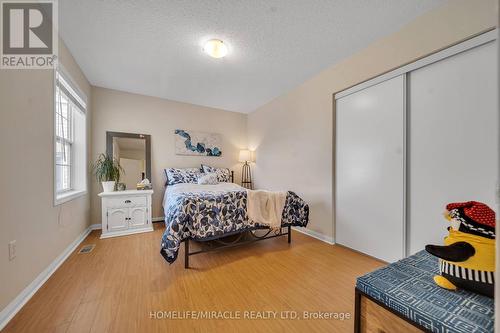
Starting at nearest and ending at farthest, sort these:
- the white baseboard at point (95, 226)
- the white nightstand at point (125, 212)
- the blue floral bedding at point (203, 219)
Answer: the blue floral bedding at point (203, 219) < the white nightstand at point (125, 212) < the white baseboard at point (95, 226)

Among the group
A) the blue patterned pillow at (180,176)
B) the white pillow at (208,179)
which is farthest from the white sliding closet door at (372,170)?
the blue patterned pillow at (180,176)

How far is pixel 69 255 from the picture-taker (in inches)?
84.9

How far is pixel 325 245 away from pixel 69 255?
123 inches

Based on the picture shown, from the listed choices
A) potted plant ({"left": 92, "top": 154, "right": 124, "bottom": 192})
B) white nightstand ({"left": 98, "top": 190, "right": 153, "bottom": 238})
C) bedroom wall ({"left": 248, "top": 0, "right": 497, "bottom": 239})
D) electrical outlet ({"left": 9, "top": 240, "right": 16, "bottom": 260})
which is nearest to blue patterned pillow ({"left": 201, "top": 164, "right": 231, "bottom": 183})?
bedroom wall ({"left": 248, "top": 0, "right": 497, "bottom": 239})

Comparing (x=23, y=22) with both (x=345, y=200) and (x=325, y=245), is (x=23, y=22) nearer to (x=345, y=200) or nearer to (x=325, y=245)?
(x=345, y=200)

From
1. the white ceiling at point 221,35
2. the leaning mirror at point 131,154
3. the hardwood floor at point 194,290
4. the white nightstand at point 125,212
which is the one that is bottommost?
the hardwood floor at point 194,290

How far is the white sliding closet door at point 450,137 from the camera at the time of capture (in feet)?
4.73

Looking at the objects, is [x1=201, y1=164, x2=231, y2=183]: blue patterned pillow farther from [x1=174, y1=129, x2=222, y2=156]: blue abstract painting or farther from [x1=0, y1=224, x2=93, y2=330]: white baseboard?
[x1=0, y1=224, x2=93, y2=330]: white baseboard

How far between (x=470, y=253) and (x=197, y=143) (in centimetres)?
392

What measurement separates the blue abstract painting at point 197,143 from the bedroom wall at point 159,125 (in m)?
0.09

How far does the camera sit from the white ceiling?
1.64 meters

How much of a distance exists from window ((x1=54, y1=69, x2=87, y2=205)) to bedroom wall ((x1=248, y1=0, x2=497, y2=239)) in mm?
3036

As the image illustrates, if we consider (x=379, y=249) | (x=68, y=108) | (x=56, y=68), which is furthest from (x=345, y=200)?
(x=68, y=108)

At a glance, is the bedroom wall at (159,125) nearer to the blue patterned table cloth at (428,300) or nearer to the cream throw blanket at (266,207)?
the cream throw blanket at (266,207)
